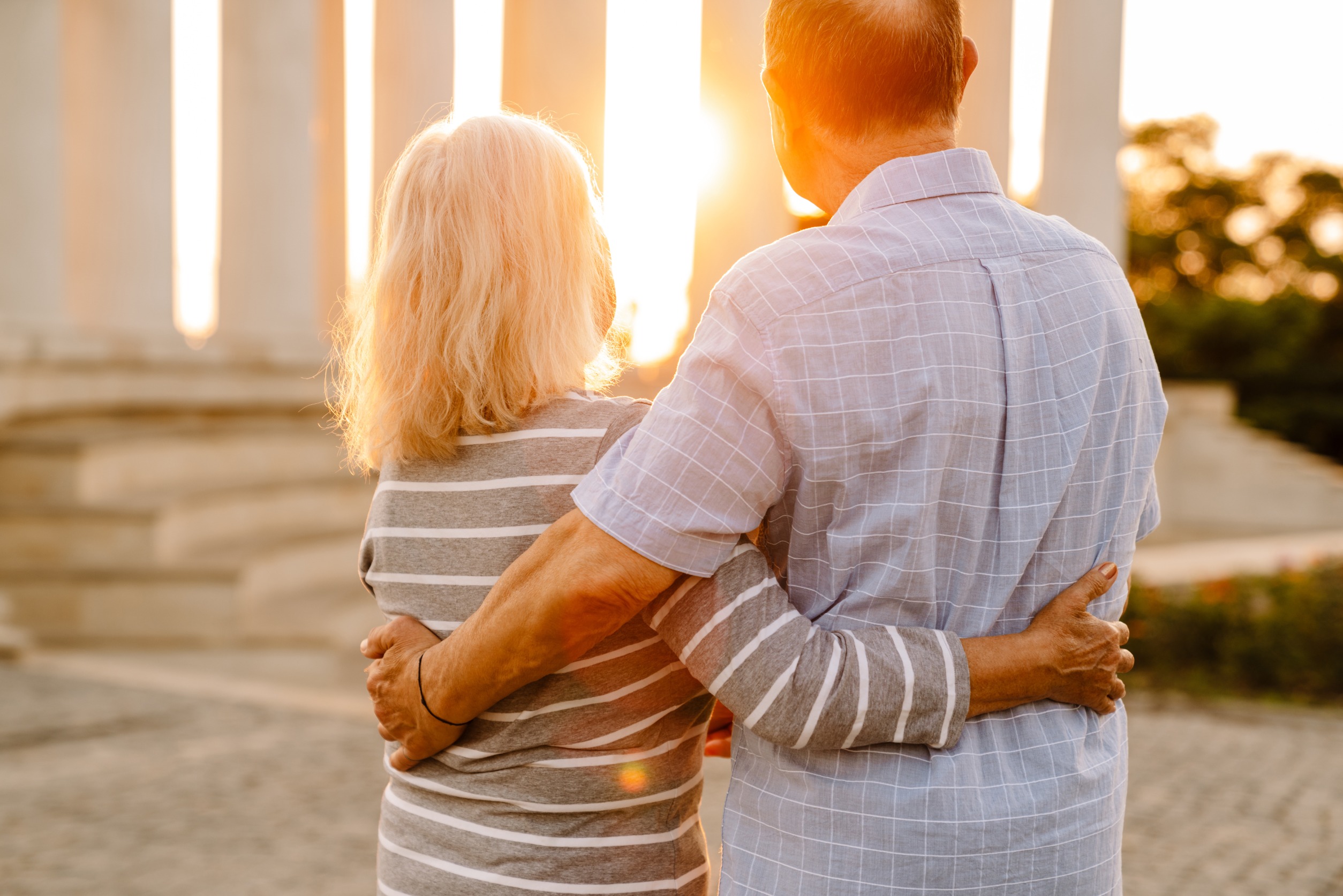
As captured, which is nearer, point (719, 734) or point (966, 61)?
point (966, 61)

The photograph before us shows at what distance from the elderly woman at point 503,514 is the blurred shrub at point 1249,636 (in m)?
14.6

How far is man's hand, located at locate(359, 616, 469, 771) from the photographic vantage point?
2.76 m

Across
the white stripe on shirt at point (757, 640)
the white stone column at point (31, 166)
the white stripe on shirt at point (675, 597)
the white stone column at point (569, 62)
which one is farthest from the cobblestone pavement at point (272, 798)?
the white stone column at point (31, 166)

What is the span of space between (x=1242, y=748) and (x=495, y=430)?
38.5ft

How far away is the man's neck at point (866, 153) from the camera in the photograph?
2.53 metres

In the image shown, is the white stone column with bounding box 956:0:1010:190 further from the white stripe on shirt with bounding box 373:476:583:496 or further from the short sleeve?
the short sleeve

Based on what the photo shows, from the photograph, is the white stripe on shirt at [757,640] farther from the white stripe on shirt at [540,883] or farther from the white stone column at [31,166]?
the white stone column at [31,166]

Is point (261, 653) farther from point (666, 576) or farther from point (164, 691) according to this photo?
point (666, 576)

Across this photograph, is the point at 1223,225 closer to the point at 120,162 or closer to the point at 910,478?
the point at 120,162

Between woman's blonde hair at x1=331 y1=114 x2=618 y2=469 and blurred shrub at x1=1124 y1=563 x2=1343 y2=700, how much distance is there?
582 inches

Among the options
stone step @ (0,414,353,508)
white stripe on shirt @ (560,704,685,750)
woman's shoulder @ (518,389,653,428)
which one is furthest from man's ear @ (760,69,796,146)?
stone step @ (0,414,353,508)

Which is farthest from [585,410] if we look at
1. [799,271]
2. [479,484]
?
[799,271]

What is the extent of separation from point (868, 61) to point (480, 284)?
3.21 feet

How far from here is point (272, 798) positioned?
9336 millimetres
